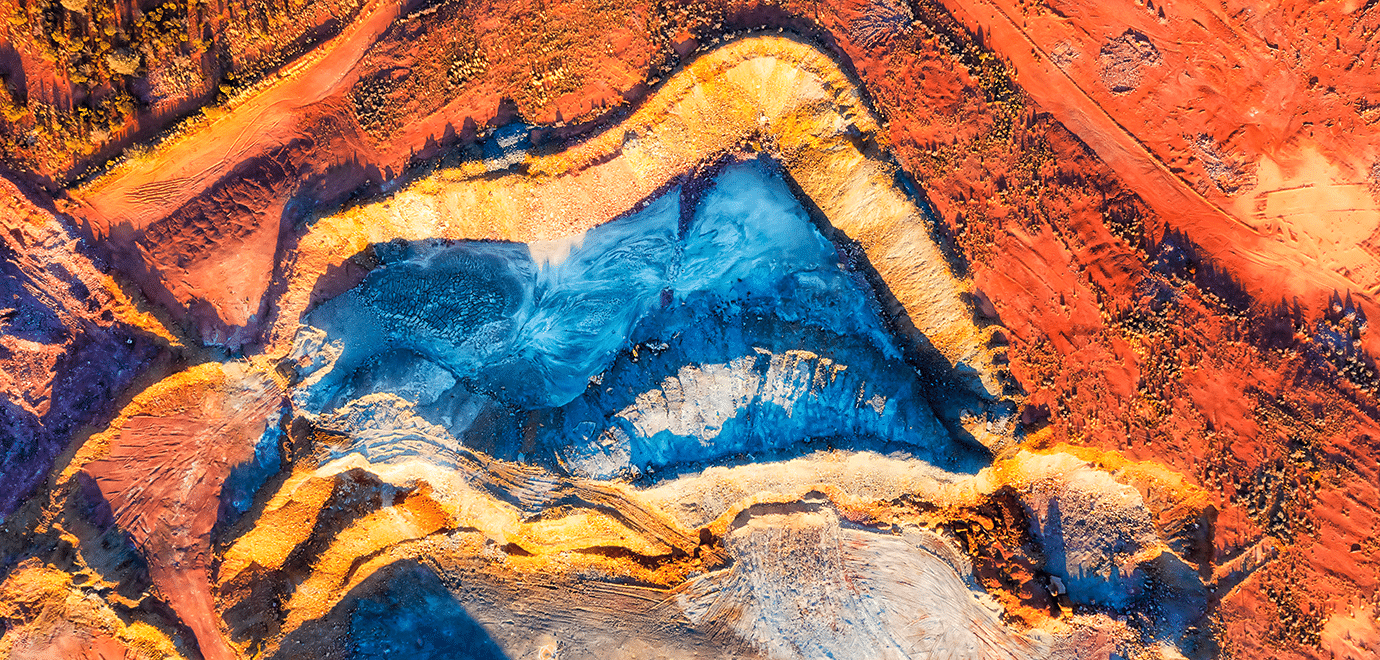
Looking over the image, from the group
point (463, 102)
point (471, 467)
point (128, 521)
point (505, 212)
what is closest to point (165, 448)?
point (128, 521)

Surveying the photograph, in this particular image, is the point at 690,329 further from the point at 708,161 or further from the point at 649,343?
the point at 708,161

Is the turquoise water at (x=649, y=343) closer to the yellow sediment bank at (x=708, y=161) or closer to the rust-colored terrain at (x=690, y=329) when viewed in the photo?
the rust-colored terrain at (x=690, y=329)

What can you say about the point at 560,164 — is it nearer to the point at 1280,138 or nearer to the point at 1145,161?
the point at 1145,161

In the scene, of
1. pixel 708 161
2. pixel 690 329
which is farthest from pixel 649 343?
pixel 708 161

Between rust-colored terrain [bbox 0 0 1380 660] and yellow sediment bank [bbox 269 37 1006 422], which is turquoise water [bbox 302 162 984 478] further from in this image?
yellow sediment bank [bbox 269 37 1006 422]

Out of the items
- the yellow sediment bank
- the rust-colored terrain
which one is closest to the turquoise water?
the rust-colored terrain
